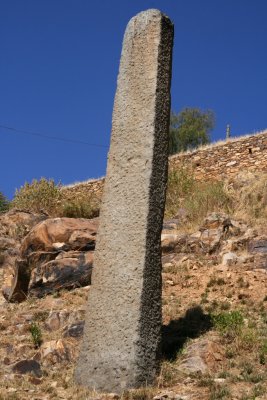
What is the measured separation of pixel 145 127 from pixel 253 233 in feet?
14.3

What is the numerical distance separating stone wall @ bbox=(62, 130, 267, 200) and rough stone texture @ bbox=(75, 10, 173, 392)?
1022 centimetres

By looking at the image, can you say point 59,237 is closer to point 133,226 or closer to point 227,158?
point 133,226

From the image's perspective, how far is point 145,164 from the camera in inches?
260

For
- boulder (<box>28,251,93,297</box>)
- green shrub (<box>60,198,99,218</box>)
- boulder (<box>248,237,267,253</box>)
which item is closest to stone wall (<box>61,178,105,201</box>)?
green shrub (<box>60,198,99,218</box>)

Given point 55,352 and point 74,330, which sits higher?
point 74,330

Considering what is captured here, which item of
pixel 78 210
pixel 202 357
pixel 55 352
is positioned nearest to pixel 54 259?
pixel 55 352

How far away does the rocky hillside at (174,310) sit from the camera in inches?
235

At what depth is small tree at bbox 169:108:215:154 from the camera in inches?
1261

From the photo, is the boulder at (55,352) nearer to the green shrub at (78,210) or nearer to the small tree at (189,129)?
the green shrub at (78,210)

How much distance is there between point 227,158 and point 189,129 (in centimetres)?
1455

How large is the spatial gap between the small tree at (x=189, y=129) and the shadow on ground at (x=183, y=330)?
2410 centimetres

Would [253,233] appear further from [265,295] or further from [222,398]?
[222,398]

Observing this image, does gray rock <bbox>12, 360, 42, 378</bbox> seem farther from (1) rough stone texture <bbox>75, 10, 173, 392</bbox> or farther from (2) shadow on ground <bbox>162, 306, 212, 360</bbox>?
(2) shadow on ground <bbox>162, 306, 212, 360</bbox>

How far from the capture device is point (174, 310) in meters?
7.91
